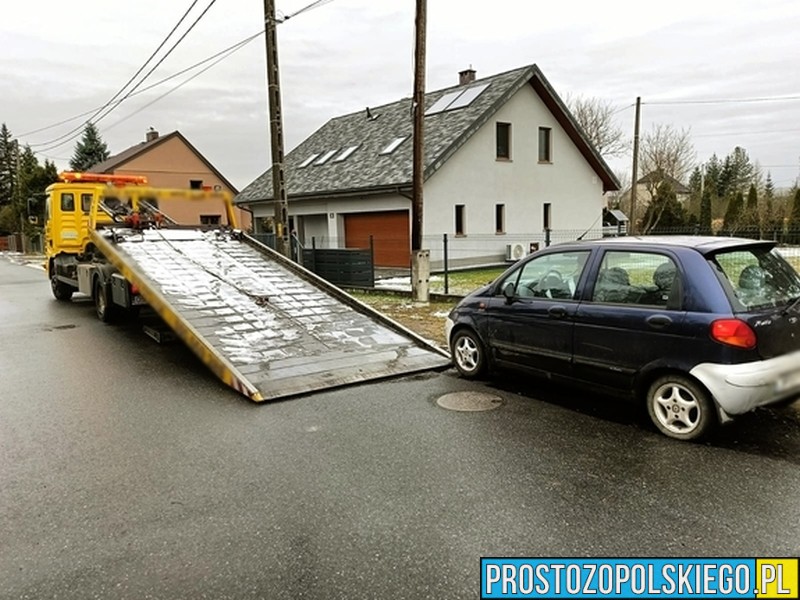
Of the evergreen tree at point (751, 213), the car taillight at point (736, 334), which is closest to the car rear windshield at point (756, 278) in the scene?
the car taillight at point (736, 334)

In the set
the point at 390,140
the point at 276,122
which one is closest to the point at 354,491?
the point at 276,122

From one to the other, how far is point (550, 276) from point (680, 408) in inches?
68.4

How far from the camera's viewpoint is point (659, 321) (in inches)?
177

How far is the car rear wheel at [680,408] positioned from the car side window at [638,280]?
0.62 m

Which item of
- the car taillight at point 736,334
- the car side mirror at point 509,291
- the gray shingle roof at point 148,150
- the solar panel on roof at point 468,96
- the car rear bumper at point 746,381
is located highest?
the solar panel on roof at point 468,96

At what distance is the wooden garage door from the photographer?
20250mm

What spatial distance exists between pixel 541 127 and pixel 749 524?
22.1 m

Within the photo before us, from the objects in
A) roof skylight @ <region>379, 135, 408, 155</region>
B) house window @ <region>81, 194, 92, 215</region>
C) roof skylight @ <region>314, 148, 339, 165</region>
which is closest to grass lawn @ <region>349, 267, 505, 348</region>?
roof skylight @ <region>379, 135, 408, 155</region>

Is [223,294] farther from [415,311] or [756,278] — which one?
[756,278]

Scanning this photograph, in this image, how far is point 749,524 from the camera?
10.7ft

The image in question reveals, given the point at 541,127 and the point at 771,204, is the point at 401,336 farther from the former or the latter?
the point at 771,204

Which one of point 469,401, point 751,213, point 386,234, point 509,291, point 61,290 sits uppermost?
point 751,213

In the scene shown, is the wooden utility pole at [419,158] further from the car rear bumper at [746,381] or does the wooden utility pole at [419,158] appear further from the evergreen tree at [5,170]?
the evergreen tree at [5,170]

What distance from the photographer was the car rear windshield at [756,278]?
14.4ft
